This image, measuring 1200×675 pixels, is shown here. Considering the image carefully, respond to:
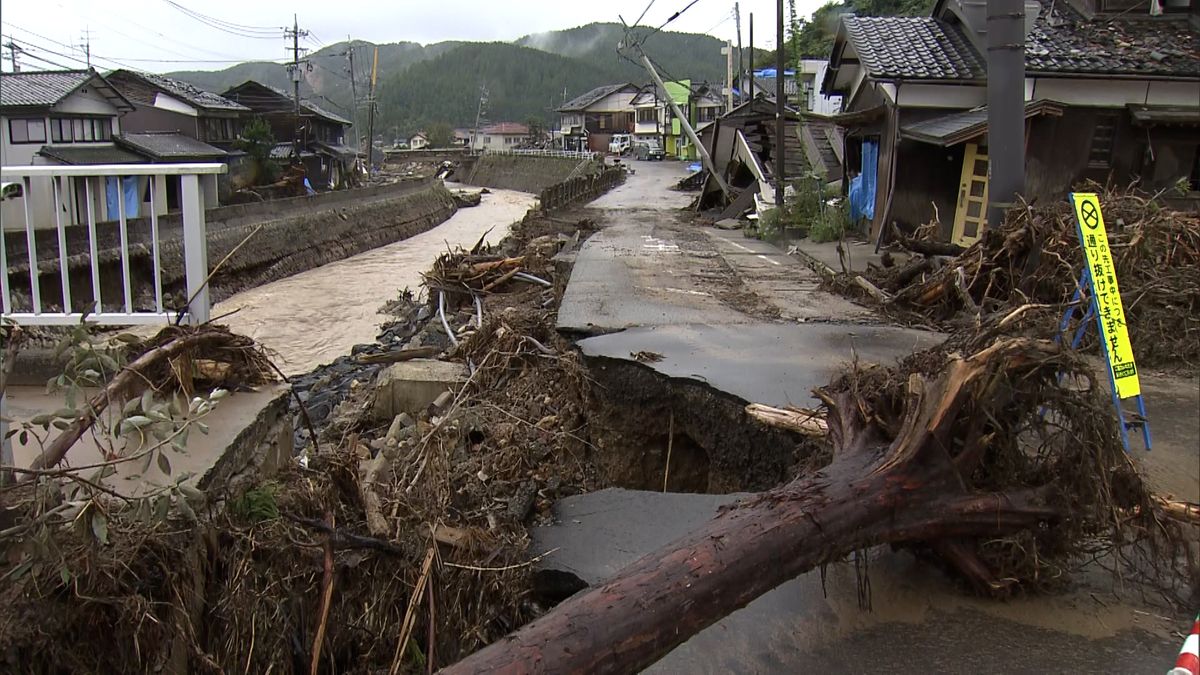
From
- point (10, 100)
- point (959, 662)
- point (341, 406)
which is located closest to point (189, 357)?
point (959, 662)

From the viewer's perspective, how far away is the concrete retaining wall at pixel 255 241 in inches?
639

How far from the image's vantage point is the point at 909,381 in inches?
142

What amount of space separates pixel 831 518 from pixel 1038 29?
42.5 feet

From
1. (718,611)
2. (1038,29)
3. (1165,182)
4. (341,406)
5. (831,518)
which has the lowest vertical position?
(341,406)

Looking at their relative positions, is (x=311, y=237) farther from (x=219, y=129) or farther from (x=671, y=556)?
(x=671, y=556)

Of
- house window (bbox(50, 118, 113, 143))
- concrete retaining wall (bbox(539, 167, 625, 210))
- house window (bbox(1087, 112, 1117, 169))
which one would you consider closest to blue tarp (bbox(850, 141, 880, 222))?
house window (bbox(1087, 112, 1117, 169))

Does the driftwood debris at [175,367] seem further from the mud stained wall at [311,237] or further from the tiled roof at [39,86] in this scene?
the tiled roof at [39,86]

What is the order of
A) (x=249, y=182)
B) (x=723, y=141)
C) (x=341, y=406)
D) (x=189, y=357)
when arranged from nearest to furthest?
(x=189, y=357) → (x=341, y=406) → (x=723, y=141) → (x=249, y=182)

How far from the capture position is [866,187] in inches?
634

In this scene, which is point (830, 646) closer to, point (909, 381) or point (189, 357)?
point (909, 381)

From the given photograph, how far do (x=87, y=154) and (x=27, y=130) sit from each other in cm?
205

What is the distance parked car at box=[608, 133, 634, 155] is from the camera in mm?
77812

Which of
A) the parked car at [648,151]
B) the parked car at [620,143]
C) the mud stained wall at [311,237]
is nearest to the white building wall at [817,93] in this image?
the mud stained wall at [311,237]

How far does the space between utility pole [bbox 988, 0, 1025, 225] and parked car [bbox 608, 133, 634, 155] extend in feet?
231
